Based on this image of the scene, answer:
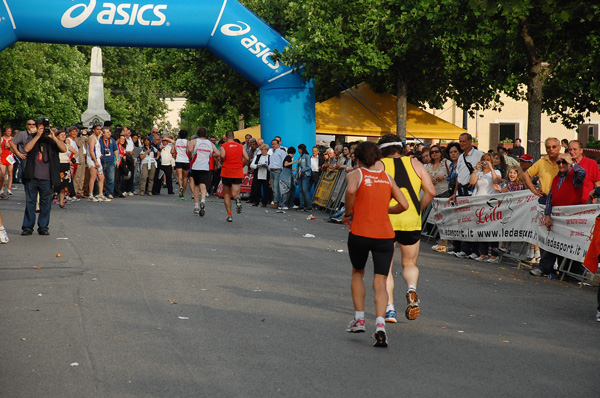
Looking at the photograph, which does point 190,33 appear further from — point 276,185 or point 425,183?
point 425,183

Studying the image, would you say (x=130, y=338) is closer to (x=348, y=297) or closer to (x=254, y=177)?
(x=348, y=297)

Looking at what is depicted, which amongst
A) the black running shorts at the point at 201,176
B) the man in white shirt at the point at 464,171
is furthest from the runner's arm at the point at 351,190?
the black running shorts at the point at 201,176

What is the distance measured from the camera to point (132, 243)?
1270 cm

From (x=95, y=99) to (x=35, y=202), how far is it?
74.1 feet

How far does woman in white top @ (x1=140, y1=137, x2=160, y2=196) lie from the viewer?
969 inches

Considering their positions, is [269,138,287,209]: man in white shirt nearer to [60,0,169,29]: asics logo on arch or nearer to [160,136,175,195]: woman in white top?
[60,0,169,29]: asics logo on arch

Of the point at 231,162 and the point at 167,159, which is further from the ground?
the point at 167,159

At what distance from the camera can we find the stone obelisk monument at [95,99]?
33750 millimetres

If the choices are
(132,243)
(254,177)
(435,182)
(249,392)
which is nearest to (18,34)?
(254,177)

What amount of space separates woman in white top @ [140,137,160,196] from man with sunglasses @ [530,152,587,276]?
1523 centimetres

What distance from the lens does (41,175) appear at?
13523 millimetres

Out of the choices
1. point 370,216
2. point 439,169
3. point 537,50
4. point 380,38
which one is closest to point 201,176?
point 439,169

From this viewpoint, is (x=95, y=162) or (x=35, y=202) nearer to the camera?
(x=35, y=202)

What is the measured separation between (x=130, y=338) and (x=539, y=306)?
15.2 feet
